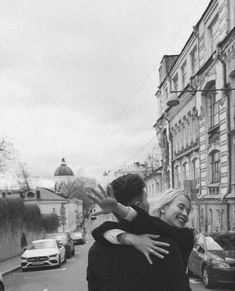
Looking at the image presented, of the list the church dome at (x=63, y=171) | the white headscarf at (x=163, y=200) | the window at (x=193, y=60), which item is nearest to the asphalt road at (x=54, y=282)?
the white headscarf at (x=163, y=200)

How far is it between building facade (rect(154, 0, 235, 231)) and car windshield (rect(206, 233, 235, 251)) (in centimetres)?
409

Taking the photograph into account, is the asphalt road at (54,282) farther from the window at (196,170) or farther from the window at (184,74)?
the window at (184,74)

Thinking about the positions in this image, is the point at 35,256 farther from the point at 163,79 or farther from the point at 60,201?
the point at 60,201

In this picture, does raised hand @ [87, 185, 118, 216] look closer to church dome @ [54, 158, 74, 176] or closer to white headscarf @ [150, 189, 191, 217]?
white headscarf @ [150, 189, 191, 217]

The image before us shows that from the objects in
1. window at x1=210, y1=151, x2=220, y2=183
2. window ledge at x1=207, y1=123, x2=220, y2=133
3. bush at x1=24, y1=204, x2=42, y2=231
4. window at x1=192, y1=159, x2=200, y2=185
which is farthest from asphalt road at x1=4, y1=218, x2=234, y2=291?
bush at x1=24, y1=204, x2=42, y2=231

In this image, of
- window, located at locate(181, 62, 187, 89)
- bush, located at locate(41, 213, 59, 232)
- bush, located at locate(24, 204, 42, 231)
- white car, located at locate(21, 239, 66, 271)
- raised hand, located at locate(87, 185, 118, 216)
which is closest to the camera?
raised hand, located at locate(87, 185, 118, 216)

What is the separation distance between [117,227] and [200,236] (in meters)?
12.5

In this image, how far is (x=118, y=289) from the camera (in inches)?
91.3

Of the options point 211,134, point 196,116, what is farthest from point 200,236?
point 196,116

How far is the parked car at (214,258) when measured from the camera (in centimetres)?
1200

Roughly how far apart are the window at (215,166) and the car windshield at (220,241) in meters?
12.7

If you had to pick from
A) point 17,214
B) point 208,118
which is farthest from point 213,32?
point 17,214

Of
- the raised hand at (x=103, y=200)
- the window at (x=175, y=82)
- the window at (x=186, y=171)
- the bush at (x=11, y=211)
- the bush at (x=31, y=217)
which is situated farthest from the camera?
the window at (x=175, y=82)

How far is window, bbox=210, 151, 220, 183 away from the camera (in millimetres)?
26656
